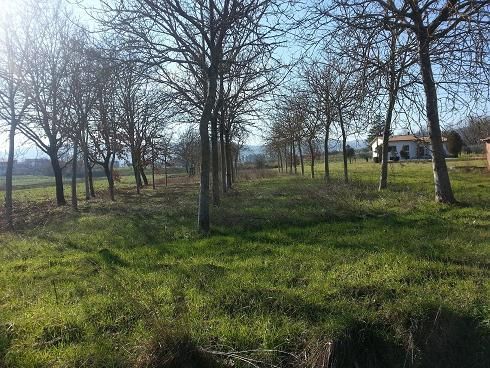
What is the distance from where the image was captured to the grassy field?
4152mm

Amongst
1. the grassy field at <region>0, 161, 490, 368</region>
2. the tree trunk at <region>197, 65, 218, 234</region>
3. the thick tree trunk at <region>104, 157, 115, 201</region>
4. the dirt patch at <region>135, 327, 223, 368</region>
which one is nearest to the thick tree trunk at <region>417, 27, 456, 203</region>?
the grassy field at <region>0, 161, 490, 368</region>

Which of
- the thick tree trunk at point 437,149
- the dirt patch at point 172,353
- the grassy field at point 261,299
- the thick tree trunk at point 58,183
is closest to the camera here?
the dirt patch at point 172,353

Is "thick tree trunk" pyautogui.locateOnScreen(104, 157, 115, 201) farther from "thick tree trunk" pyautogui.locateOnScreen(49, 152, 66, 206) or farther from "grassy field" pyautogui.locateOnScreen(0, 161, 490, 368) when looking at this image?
"grassy field" pyautogui.locateOnScreen(0, 161, 490, 368)

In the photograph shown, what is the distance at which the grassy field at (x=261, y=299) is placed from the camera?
4.15m

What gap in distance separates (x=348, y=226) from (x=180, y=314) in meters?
5.81

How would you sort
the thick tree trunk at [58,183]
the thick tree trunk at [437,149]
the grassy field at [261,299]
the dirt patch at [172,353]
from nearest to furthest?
the dirt patch at [172,353]
the grassy field at [261,299]
the thick tree trunk at [437,149]
the thick tree trunk at [58,183]

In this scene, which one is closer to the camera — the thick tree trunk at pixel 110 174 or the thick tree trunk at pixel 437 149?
the thick tree trunk at pixel 437 149

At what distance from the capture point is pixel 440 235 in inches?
318

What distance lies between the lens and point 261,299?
5098 millimetres

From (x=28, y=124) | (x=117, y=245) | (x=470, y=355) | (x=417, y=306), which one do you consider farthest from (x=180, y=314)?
(x=28, y=124)

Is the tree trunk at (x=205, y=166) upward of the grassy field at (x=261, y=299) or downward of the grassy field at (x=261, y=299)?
upward

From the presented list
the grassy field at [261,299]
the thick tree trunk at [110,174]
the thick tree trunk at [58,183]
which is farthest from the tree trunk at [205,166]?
the thick tree trunk at [58,183]

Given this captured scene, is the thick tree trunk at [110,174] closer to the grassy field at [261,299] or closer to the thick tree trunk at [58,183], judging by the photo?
the thick tree trunk at [58,183]

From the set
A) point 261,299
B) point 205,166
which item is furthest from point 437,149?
point 261,299
